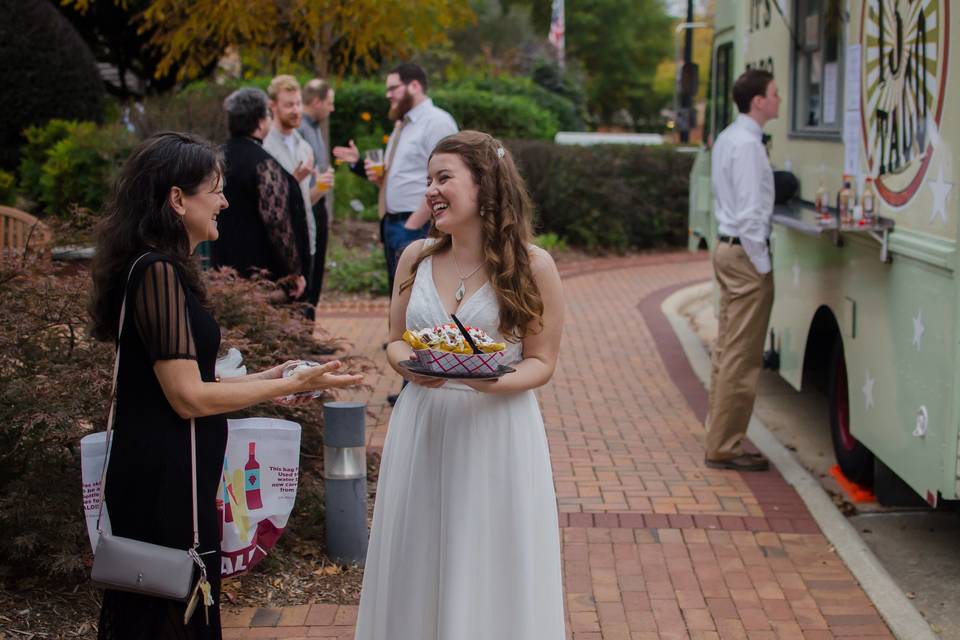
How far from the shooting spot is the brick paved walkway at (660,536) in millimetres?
4711

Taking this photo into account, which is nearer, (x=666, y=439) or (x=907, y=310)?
(x=907, y=310)

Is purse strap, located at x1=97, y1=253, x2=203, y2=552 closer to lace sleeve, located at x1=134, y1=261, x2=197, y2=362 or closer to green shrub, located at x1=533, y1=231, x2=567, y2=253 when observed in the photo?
lace sleeve, located at x1=134, y1=261, x2=197, y2=362

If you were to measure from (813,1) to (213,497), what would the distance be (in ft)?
17.9

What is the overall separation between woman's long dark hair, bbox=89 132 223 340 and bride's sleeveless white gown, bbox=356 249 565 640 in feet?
2.60

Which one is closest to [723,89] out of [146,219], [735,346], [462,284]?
[735,346]

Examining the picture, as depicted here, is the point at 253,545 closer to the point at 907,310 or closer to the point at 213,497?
the point at 213,497

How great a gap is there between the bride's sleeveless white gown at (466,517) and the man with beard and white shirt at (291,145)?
155 inches

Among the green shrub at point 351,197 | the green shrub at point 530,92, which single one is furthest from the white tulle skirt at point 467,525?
the green shrub at point 530,92

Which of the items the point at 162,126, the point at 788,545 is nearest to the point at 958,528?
the point at 788,545

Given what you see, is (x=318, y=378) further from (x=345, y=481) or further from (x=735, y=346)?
(x=735, y=346)

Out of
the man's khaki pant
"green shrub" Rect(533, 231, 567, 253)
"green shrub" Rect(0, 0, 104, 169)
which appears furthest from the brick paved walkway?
"green shrub" Rect(0, 0, 104, 169)

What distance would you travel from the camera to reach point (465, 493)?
3.45 m

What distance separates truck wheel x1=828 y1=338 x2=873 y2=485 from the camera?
21.2 feet

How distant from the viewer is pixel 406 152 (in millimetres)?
7652
